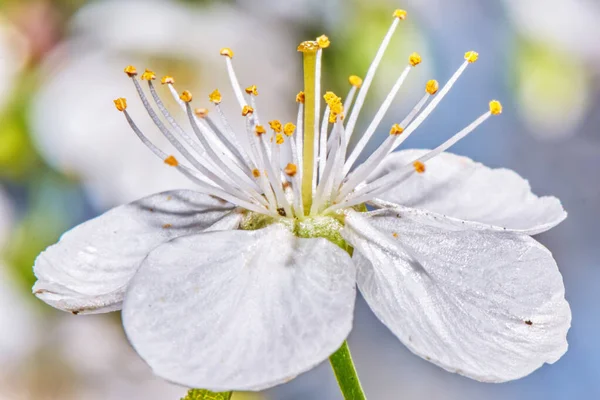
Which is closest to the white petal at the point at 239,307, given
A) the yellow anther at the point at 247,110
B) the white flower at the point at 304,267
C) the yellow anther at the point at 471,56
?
the white flower at the point at 304,267

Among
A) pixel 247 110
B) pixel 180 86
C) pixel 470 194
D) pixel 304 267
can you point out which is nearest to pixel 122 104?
pixel 247 110

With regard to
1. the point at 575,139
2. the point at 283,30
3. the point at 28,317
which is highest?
the point at 283,30

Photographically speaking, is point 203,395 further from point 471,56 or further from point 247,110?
point 471,56

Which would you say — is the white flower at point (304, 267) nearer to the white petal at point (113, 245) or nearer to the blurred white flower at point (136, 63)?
the white petal at point (113, 245)

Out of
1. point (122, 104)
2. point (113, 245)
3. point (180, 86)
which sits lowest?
point (180, 86)

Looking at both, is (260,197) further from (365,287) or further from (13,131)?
(13,131)

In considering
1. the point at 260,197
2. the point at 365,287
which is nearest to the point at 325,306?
the point at 365,287

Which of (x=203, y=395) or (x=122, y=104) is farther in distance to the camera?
(x=122, y=104)
